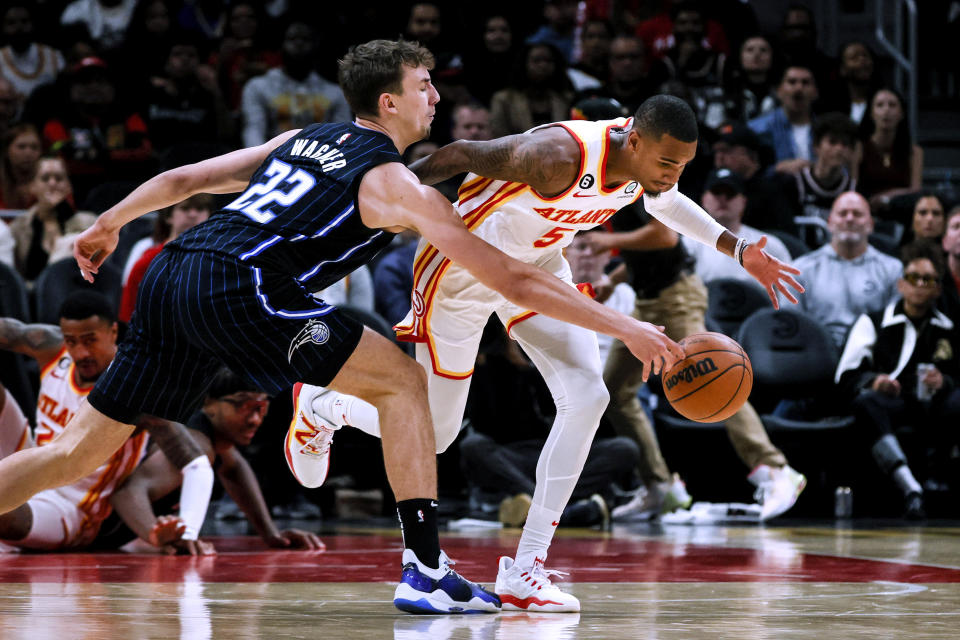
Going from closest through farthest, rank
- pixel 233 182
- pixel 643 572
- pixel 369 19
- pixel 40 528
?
pixel 233 182
pixel 643 572
pixel 40 528
pixel 369 19

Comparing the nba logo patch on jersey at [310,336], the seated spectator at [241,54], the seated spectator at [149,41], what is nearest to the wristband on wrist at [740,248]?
the nba logo patch on jersey at [310,336]

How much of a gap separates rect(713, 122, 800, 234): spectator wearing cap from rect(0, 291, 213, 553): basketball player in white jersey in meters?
5.54

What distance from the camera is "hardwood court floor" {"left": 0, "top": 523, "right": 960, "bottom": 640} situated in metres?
3.51

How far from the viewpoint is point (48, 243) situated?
357 inches

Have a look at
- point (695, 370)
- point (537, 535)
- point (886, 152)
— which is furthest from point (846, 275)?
point (537, 535)

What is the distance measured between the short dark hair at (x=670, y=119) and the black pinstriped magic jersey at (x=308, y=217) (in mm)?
838

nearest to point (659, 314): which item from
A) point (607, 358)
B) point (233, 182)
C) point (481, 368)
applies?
point (607, 358)

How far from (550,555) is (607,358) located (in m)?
2.43

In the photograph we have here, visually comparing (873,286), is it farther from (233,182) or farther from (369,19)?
(233,182)

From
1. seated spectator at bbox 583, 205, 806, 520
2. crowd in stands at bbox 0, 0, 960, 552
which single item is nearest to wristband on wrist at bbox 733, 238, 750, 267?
crowd in stands at bbox 0, 0, 960, 552

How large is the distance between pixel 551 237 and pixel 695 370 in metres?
0.83

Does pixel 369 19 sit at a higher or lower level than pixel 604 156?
higher

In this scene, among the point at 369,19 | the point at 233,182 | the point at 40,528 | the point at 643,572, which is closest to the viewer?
the point at 233,182

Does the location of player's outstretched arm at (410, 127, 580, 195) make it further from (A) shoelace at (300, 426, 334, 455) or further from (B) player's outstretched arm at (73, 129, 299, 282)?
(A) shoelace at (300, 426, 334, 455)
